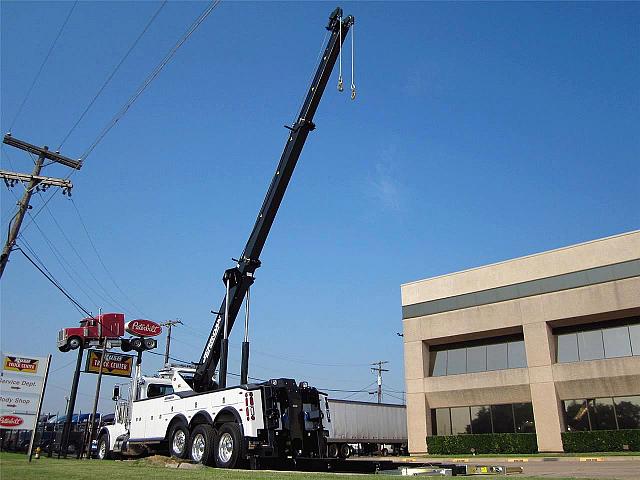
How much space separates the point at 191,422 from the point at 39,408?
4.06 metres

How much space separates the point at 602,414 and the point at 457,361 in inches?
367

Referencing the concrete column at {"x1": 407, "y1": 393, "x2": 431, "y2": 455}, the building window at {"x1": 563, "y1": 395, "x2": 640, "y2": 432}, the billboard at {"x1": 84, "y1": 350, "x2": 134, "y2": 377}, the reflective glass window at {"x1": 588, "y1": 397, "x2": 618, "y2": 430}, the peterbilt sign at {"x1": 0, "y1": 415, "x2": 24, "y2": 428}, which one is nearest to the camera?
the peterbilt sign at {"x1": 0, "y1": 415, "x2": 24, "y2": 428}

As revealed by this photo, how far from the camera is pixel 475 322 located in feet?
120

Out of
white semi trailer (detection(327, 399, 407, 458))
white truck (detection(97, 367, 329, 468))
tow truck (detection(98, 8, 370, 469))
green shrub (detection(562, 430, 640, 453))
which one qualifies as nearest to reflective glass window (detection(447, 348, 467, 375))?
white semi trailer (detection(327, 399, 407, 458))

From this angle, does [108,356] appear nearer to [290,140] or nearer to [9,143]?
[9,143]

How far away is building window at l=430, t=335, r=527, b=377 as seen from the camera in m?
35.7

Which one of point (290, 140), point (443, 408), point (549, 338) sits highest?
point (290, 140)

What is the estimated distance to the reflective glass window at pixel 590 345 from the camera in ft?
106

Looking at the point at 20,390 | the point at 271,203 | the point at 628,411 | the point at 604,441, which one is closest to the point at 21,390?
the point at 20,390

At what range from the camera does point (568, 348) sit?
33562 millimetres

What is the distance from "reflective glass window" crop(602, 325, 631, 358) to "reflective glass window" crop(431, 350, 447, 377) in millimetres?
10258

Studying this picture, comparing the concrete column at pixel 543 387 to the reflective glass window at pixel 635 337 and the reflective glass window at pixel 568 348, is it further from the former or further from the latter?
the reflective glass window at pixel 635 337

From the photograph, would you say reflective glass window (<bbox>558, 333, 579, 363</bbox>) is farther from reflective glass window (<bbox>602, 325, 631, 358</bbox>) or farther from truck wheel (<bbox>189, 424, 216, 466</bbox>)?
truck wheel (<bbox>189, 424, 216, 466</bbox>)

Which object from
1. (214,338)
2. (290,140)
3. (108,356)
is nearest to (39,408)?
(214,338)
